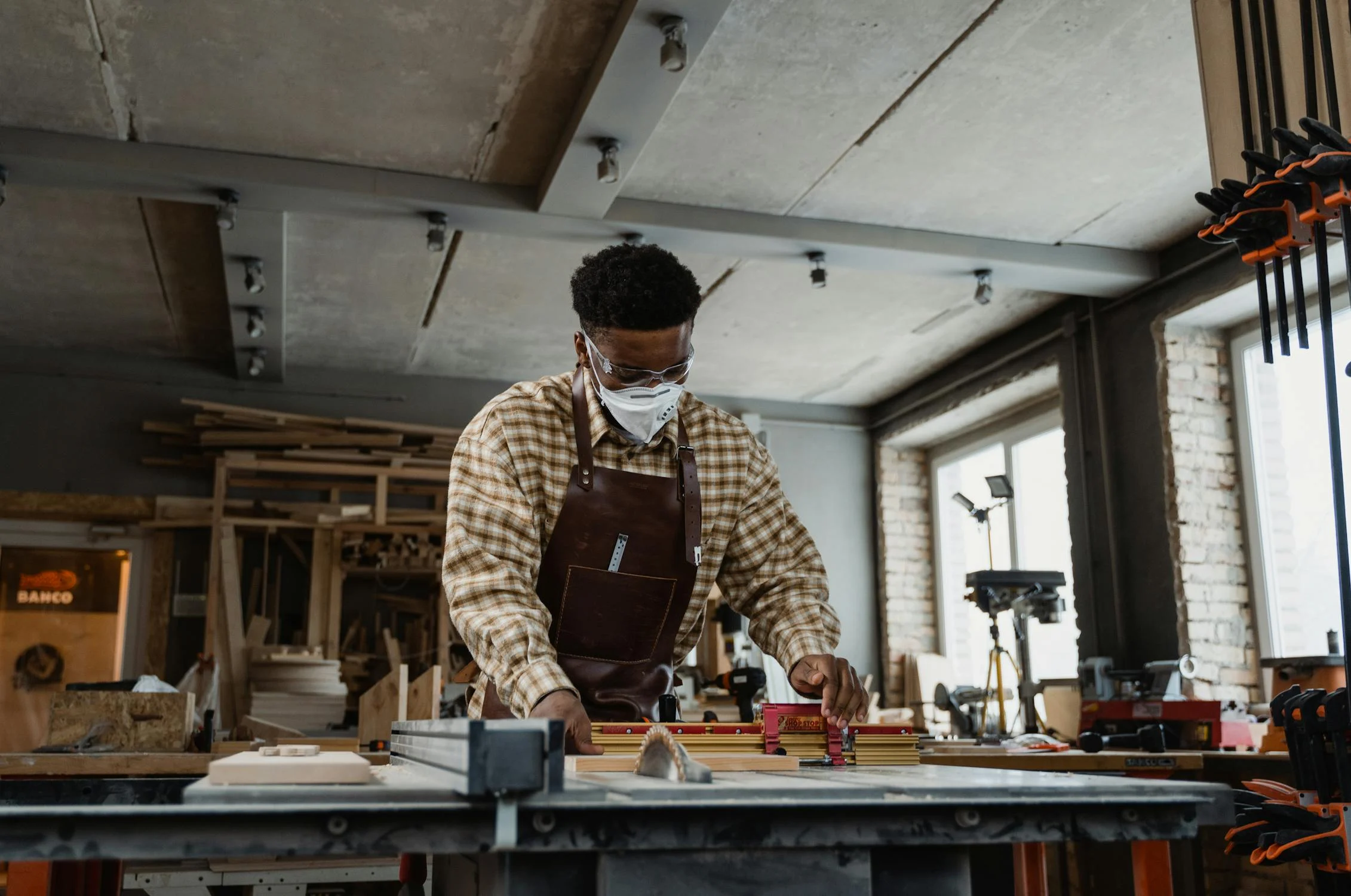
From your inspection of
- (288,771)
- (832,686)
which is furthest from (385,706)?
(288,771)

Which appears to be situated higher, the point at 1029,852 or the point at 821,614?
the point at 821,614

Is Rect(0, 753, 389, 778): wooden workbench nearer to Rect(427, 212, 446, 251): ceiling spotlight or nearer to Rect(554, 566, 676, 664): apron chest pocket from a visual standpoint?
Rect(554, 566, 676, 664): apron chest pocket

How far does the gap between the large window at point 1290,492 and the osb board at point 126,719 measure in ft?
14.6

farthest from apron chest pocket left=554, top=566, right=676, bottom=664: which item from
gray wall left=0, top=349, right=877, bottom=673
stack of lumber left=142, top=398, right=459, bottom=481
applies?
gray wall left=0, top=349, right=877, bottom=673

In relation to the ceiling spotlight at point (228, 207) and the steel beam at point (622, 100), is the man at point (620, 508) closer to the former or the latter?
the steel beam at point (622, 100)

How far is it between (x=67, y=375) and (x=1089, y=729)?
6.14m

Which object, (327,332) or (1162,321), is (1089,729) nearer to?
(1162,321)

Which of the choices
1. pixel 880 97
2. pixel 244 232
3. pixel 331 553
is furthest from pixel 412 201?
pixel 331 553

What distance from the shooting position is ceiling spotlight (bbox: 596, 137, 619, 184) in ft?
14.4

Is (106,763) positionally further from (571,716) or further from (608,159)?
(608,159)

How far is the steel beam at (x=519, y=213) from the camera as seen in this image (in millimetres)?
4535

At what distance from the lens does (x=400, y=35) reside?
3863 mm

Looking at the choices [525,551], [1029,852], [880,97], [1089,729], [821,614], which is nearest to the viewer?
[1029,852]

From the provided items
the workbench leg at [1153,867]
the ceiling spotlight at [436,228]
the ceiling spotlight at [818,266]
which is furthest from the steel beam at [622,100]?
the workbench leg at [1153,867]
